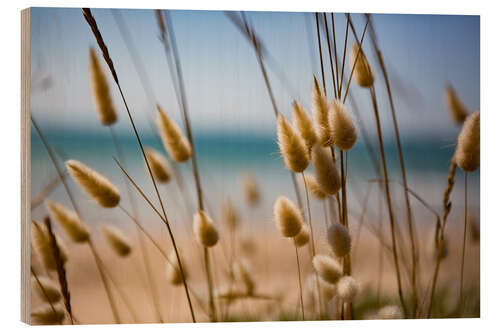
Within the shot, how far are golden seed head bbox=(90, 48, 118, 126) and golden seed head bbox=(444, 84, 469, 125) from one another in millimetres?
1383

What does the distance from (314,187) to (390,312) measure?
0.60 meters

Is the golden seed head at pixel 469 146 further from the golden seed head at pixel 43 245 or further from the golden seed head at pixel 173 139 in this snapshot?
the golden seed head at pixel 43 245

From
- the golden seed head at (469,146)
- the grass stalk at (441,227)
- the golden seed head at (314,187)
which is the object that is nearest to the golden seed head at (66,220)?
the golden seed head at (314,187)

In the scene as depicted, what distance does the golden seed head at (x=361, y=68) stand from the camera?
8.79 ft

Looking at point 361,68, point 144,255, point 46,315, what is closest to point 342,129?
point 361,68

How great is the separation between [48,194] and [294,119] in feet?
3.27

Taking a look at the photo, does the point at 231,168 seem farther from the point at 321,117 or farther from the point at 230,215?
the point at 321,117

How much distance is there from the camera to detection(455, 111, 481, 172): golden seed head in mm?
2709

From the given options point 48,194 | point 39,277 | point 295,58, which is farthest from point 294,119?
point 39,277

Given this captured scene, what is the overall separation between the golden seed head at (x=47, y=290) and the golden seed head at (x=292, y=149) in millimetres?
1011

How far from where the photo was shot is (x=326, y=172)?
2.43 m

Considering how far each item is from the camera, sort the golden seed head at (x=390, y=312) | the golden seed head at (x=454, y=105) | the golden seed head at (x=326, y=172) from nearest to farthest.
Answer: the golden seed head at (x=326, y=172), the golden seed head at (x=390, y=312), the golden seed head at (x=454, y=105)

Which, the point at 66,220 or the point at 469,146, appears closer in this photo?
the point at 66,220

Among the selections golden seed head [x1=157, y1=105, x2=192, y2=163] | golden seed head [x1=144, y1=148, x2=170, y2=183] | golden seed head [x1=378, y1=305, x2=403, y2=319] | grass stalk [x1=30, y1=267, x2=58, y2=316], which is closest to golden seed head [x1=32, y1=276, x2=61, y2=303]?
grass stalk [x1=30, y1=267, x2=58, y2=316]
